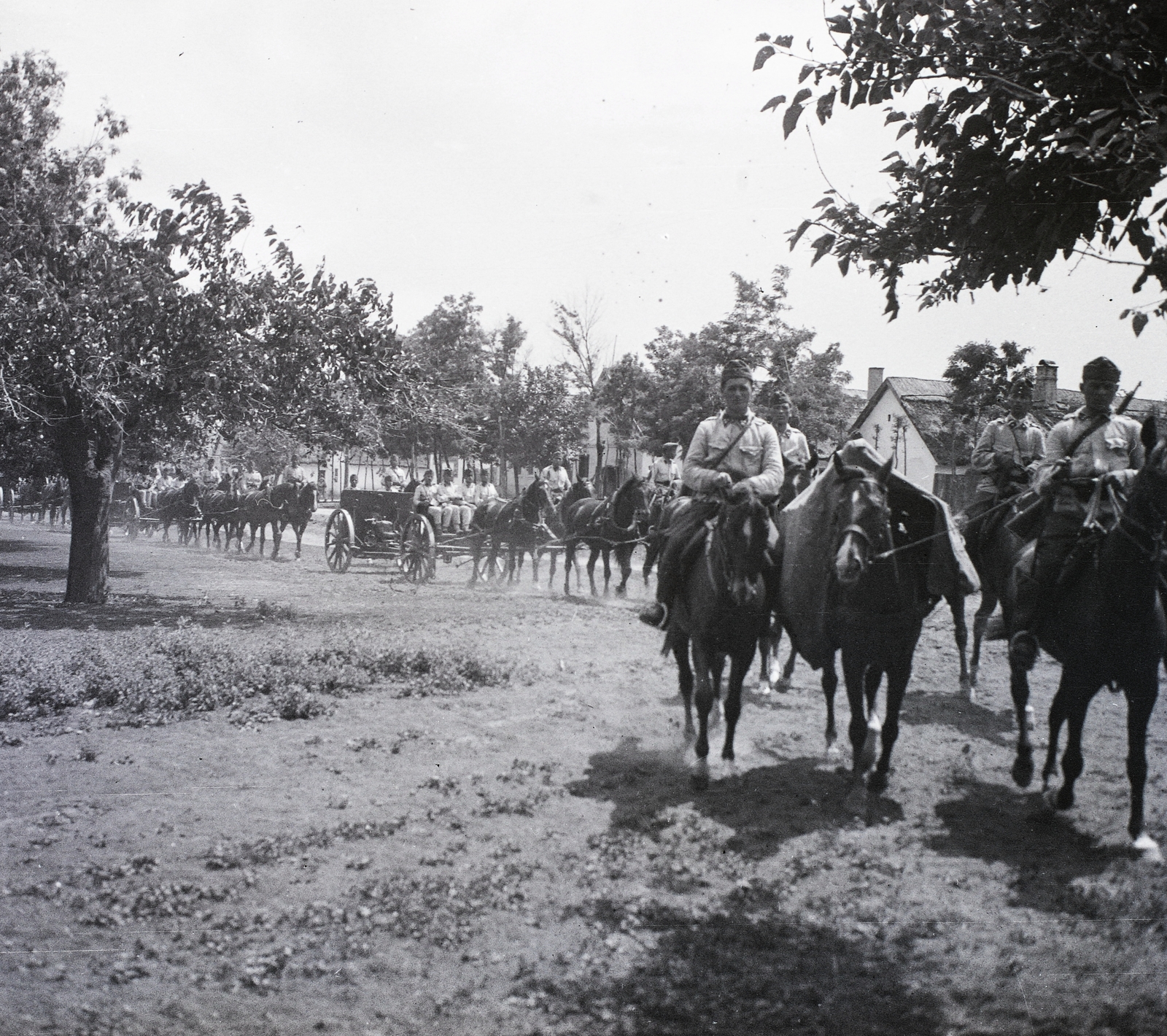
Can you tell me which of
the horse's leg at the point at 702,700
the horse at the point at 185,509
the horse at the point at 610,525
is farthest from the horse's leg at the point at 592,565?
the horse at the point at 185,509

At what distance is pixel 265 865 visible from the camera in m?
4.94

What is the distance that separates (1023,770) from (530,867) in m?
3.24

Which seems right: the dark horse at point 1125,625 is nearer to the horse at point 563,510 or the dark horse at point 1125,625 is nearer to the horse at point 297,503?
the horse at point 563,510

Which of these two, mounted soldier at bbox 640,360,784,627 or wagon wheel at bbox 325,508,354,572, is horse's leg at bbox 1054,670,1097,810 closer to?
mounted soldier at bbox 640,360,784,627

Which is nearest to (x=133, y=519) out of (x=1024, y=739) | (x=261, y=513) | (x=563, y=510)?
(x=261, y=513)

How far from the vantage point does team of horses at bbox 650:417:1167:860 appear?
524 centimetres

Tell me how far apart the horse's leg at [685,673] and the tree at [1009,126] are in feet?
11.1

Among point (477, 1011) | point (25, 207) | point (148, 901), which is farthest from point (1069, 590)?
point (25, 207)

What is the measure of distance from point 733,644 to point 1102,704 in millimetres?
4804

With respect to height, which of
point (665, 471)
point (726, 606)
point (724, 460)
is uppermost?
point (665, 471)

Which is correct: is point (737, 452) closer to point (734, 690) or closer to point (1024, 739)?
point (734, 690)

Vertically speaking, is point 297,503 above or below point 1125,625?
above

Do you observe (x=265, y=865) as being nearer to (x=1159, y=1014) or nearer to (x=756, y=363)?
(x=1159, y=1014)

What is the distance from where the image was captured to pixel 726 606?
643 cm
